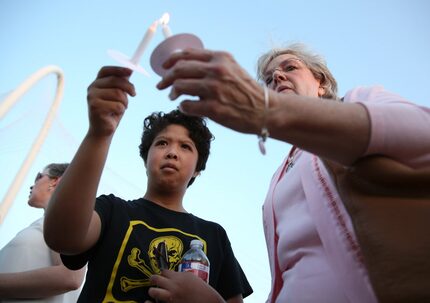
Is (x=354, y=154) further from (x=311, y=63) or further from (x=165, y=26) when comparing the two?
(x=311, y=63)

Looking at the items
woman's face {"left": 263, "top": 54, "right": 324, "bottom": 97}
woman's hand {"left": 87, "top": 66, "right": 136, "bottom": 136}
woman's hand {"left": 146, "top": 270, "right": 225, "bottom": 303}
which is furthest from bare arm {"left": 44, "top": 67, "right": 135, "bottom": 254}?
woman's face {"left": 263, "top": 54, "right": 324, "bottom": 97}

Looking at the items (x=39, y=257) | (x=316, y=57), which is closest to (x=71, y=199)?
(x=39, y=257)

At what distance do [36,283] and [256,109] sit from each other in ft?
7.35

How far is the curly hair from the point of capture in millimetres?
2801

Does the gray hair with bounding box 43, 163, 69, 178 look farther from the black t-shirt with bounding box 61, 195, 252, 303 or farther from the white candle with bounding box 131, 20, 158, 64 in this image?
the white candle with bounding box 131, 20, 158, 64

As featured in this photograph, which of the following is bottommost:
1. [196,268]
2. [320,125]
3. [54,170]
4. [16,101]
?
A: [196,268]

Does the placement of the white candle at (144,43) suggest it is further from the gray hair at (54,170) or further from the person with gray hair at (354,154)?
the gray hair at (54,170)

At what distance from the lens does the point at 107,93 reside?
145 cm

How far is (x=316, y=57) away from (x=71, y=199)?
1.92 metres

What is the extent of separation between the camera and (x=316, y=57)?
2748 millimetres

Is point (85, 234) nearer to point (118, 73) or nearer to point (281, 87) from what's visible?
point (118, 73)

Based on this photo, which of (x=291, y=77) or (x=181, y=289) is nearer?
(x=181, y=289)

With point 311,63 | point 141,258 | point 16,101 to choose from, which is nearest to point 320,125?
point 141,258

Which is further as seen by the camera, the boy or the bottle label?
the bottle label
